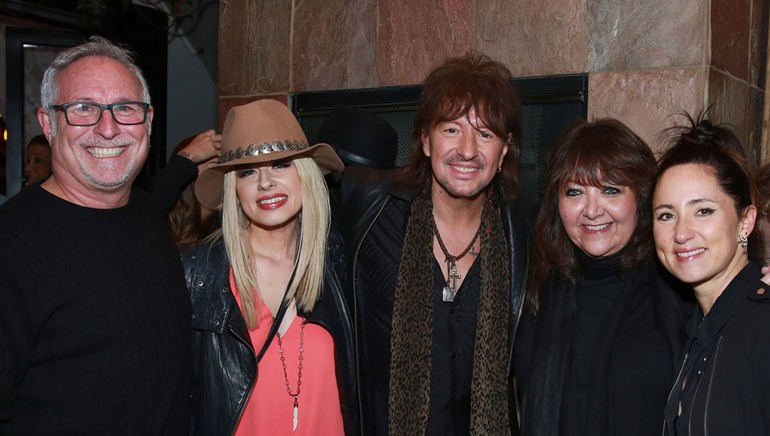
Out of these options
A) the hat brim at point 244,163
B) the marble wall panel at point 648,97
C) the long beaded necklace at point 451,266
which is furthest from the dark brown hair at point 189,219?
the marble wall panel at point 648,97

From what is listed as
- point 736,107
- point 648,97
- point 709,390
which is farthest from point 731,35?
point 709,390

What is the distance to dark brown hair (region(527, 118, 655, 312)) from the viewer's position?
7.67ft

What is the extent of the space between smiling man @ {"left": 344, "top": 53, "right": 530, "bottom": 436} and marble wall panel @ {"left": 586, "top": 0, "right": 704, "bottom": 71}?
2.62 ft

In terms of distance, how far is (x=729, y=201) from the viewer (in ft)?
6.20

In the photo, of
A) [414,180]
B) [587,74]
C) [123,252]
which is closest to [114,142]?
[123,252]

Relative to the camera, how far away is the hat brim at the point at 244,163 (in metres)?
2.40

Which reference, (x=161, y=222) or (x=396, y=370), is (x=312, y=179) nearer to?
(x=161, y=222)

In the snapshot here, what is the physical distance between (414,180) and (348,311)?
1.80ft

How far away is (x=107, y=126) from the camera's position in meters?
1.88

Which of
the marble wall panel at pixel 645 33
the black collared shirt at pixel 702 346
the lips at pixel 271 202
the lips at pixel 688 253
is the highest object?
the marble wall panel at pixel 645 33

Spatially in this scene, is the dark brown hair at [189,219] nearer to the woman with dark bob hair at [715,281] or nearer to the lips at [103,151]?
the lips at [103,151]

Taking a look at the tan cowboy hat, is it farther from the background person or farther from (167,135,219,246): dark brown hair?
the background person

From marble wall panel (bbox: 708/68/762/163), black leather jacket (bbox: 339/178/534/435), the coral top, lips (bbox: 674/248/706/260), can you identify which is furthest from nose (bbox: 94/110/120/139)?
marble wall panel (bbox: 708/68/762/163)

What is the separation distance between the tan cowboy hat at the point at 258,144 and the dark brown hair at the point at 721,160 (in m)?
1.08
